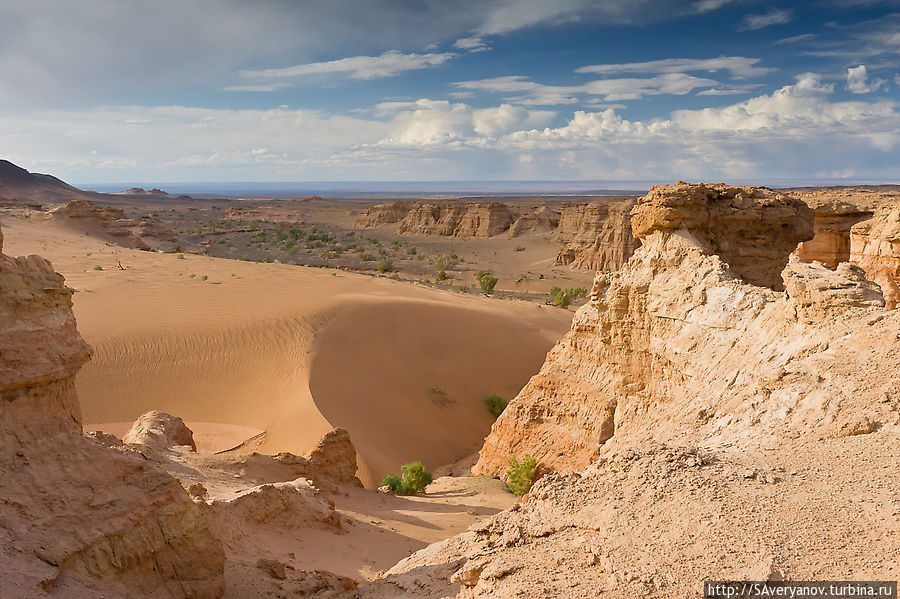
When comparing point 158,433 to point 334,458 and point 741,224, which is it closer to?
point 334,458

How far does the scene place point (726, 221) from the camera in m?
10.4

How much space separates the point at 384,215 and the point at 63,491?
81077mm

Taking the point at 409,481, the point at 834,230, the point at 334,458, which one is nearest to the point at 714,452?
the point at 334,458

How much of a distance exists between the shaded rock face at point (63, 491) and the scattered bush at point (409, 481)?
27.3 ft

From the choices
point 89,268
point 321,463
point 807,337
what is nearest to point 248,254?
point 89,268

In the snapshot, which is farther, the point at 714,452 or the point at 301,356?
the point at 301,356

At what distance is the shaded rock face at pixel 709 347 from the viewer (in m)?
5.83

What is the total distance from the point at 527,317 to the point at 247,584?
68.6 feet

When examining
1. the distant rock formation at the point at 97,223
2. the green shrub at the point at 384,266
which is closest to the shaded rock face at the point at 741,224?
the green shrub at the point at 384,266

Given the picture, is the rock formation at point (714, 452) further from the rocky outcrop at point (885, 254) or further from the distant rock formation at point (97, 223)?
the distant rock formation at point (97, 223)

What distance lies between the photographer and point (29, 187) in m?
110

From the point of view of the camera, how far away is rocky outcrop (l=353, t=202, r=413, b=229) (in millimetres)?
84062

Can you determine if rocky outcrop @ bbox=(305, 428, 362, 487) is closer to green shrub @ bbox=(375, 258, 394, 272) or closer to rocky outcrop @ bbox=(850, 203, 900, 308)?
rocky outcrop @ bbox=(850, 203, 900, 308)

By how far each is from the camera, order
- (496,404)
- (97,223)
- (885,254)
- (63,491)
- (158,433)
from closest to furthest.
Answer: (63,491) < (158,433) < (885,254) < (496,404) < (97,223)
